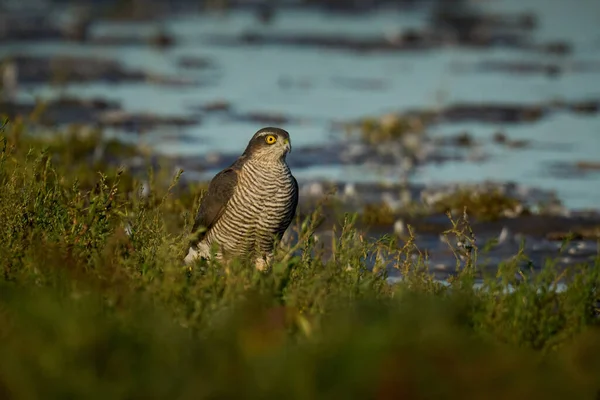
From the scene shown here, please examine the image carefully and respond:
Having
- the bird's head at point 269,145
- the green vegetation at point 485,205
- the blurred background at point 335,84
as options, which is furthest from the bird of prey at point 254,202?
the blurred background at point 335,84

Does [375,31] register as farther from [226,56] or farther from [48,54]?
[48,54]

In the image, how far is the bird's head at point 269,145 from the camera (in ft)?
28.2

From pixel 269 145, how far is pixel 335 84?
12.8m

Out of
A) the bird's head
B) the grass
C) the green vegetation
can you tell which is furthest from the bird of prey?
the green vegetation

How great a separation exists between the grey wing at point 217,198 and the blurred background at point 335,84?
5.21m

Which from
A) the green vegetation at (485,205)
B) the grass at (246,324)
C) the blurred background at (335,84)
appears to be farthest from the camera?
the blurred background at (335,84)

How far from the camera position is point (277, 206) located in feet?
27.4

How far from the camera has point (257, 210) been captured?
838cm

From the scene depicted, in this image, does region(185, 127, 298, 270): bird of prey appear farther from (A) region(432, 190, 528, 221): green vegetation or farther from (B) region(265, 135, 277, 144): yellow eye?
(A) region(432, 190, 528, 221): green vegetation

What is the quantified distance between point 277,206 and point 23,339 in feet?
10.7

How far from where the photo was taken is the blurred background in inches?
616

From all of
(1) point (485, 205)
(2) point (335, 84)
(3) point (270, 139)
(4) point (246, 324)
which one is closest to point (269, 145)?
(3) point (270, 139)

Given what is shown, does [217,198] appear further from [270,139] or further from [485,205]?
[485,205]

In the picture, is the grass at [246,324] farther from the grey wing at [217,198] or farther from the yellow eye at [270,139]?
the yellow eye at [270,139]
